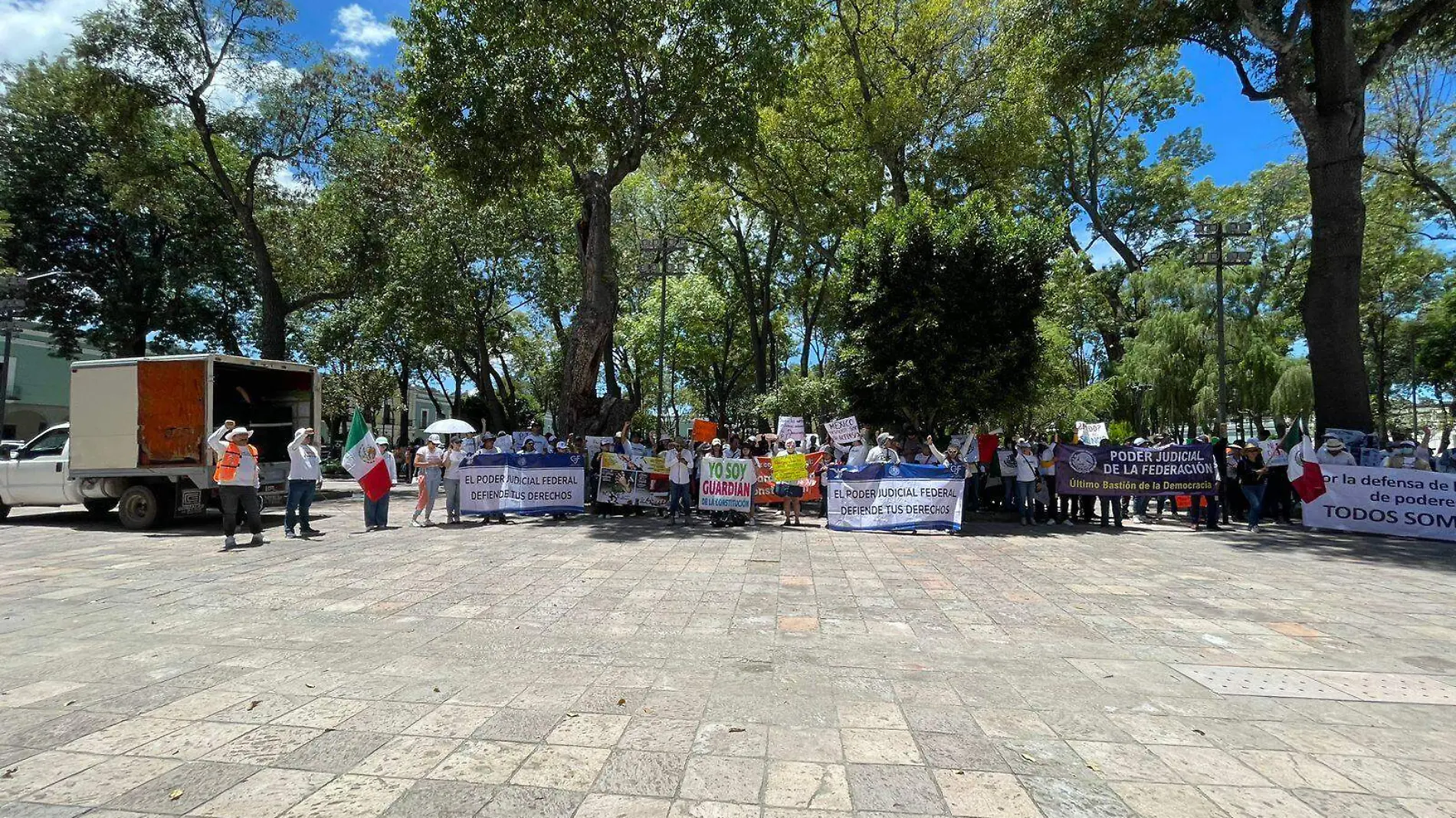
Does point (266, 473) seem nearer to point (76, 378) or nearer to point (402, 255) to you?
point (76, 378)

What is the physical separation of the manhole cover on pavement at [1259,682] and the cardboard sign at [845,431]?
8.97 metres

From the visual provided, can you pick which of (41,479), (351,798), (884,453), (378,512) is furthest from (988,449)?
(41,479)

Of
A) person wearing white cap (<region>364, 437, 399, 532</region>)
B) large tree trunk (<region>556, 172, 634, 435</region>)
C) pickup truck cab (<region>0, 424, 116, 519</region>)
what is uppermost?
large tree trunk (<region>556, 172, 634, 435</region>)

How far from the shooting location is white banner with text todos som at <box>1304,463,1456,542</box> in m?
11.2

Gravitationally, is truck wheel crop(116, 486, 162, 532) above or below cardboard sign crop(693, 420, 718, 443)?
below

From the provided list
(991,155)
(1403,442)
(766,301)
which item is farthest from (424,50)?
(1403,442)

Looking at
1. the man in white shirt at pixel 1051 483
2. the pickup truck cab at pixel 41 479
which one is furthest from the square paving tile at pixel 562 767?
the pickup truck cab at pixel 41 479

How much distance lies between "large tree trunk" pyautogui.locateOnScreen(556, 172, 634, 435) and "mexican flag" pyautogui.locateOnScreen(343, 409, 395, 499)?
16.1 feet

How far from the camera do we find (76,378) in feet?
39.1

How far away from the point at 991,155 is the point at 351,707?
19594mm

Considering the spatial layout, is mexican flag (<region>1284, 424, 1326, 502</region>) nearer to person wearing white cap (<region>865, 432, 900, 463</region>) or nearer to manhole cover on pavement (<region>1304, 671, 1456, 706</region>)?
person wearing white cap (<region>865, 432, 900, 463</region>)

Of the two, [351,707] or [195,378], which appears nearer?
[351,707]

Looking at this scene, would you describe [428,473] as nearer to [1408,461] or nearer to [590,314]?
[590,314]

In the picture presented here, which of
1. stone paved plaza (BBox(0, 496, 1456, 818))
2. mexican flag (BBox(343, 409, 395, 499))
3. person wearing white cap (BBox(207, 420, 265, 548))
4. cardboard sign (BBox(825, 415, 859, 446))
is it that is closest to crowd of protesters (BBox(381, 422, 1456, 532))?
cardboard sign (BBox(825, 415, 859, 446))
